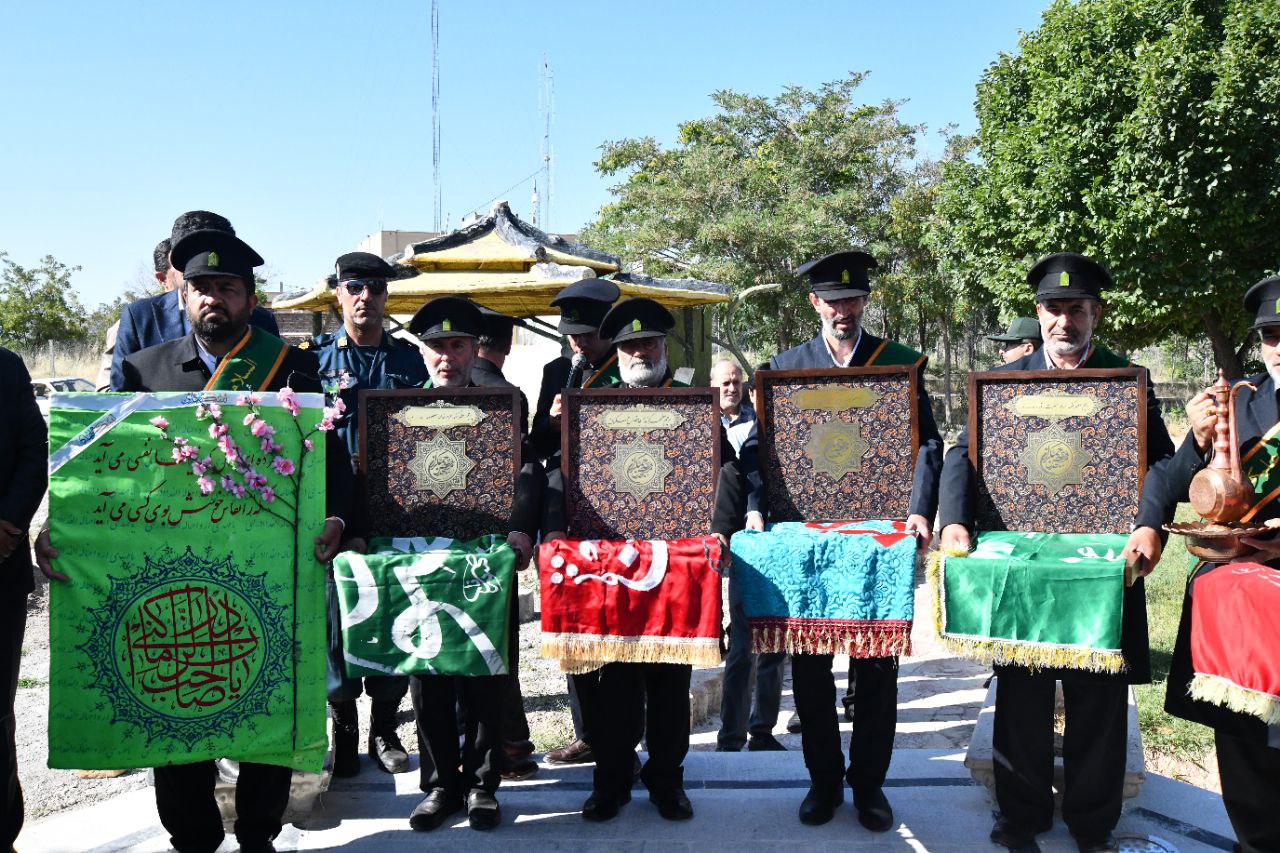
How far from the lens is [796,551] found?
148 inches

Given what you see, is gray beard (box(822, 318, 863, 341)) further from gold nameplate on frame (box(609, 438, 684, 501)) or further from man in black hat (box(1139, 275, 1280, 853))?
man in black hat (box(1139, 275, 1280, 853))

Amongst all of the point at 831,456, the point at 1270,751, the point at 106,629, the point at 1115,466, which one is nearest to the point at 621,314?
the point at 831,456

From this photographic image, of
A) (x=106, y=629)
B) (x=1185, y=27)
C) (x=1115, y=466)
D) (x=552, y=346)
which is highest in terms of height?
(x=1185, y=27)

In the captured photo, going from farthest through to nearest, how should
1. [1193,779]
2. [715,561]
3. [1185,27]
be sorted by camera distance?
1. [1185,27]
2. [1193,779]
3. [715,561]

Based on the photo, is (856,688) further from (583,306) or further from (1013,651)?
(583,306)

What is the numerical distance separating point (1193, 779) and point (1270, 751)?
182cm

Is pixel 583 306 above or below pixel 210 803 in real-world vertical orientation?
above

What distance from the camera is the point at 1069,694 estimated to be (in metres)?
3.76

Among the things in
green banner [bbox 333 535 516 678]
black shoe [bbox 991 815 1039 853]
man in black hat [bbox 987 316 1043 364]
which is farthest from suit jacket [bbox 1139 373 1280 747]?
man in black hat [bbox 987 316 1043 364]

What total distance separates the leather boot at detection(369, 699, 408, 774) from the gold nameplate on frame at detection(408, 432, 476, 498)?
146 cm

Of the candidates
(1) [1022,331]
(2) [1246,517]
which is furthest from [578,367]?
(1) [1022,331]

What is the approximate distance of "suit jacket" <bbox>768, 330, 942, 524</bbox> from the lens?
3.87m

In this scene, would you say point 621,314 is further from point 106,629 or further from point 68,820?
point 68,820

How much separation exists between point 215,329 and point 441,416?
3.06 feet
